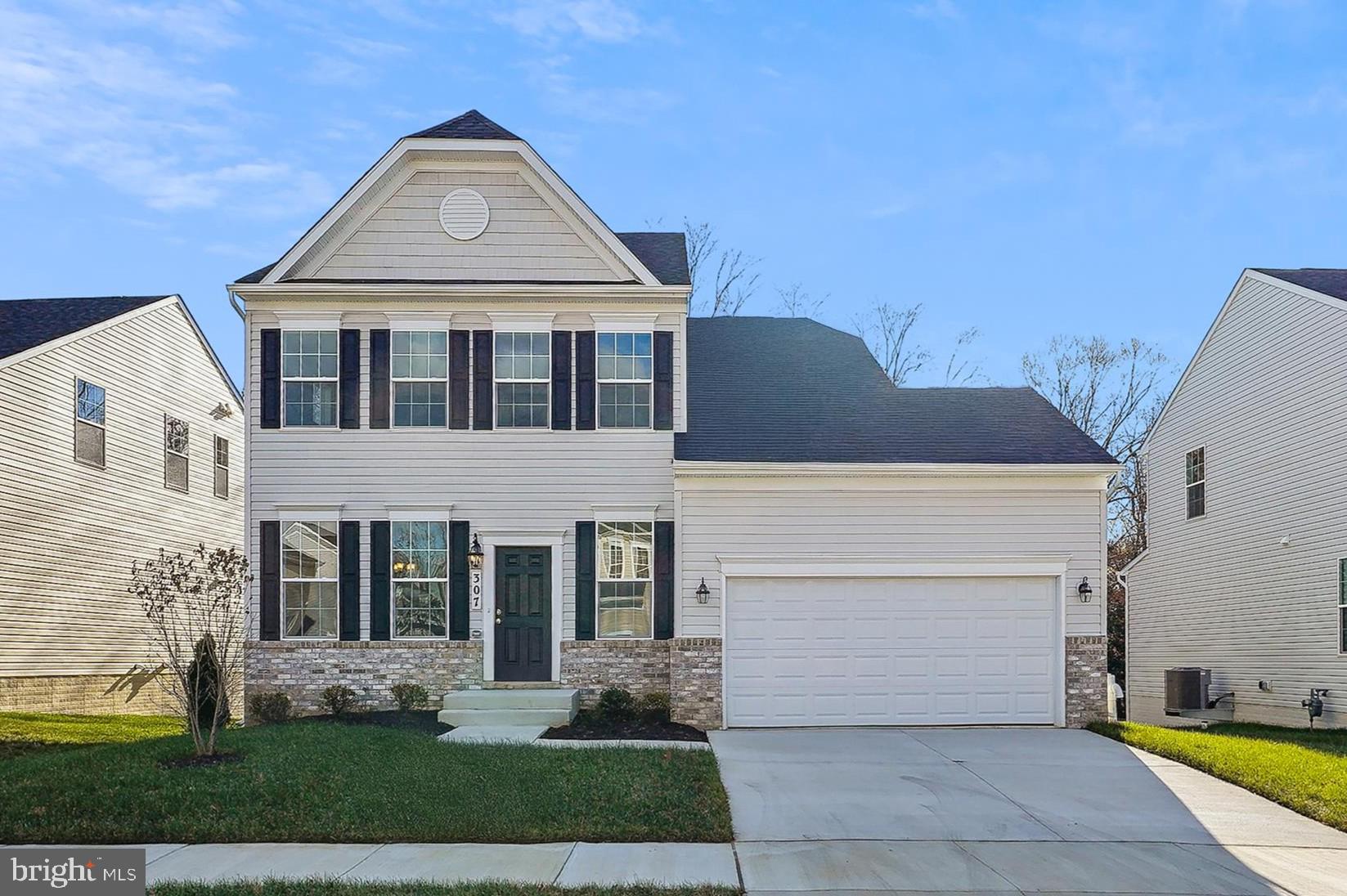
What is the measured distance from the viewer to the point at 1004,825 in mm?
9539

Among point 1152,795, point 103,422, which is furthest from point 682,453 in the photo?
point 103,422

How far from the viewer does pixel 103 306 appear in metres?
20.3

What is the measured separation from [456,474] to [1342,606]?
1261cm

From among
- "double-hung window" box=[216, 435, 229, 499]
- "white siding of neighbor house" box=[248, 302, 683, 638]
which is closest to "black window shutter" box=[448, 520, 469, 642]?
"white siding of neighbor house" box=[248, 302, 683, 638]

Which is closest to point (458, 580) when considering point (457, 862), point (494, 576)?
point (494, 576)

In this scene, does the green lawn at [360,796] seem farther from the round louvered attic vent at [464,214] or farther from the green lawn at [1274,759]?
the round louvered attic vent at [464,214]

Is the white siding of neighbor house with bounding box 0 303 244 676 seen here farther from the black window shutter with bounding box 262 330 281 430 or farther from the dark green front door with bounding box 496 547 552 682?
the dark green front door with bounding box 496 547 552 682

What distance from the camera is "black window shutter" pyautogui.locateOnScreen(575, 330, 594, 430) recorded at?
15.7 m

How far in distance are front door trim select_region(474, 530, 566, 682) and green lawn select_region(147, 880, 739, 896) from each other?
307 inches

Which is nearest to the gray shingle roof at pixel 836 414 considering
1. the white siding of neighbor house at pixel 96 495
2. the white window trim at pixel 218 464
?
the white siding of neighbor house at pixel 96 495

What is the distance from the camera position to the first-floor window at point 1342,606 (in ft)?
52.9

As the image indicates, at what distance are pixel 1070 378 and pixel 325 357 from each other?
27561 millimetres

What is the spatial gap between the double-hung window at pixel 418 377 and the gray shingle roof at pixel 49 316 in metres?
6.18

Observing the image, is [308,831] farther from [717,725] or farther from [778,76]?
[778,76]
